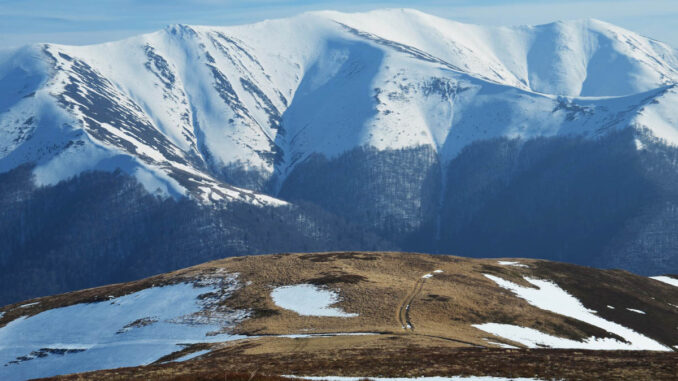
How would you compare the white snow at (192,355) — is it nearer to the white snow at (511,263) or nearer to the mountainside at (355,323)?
the mountainside at (355,323)

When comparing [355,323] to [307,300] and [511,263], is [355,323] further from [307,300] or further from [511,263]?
[511,263]

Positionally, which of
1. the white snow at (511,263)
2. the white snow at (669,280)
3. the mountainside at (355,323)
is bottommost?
the white snow at (669,280)

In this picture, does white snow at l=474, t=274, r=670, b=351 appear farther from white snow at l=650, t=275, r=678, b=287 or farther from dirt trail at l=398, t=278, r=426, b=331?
white snow at l=650, t=275, r=678, b=287

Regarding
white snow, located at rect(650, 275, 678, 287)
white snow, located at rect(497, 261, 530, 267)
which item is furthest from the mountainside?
white snow, located at rect(650, 275, 678, 287)

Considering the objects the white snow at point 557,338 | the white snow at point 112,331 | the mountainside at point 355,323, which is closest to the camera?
the mountainside at point 355,323

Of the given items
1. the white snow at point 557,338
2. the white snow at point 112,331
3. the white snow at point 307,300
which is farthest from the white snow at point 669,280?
the white snow at point 112,331

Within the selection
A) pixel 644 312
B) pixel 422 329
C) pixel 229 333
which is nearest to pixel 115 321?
pixel 229 333
